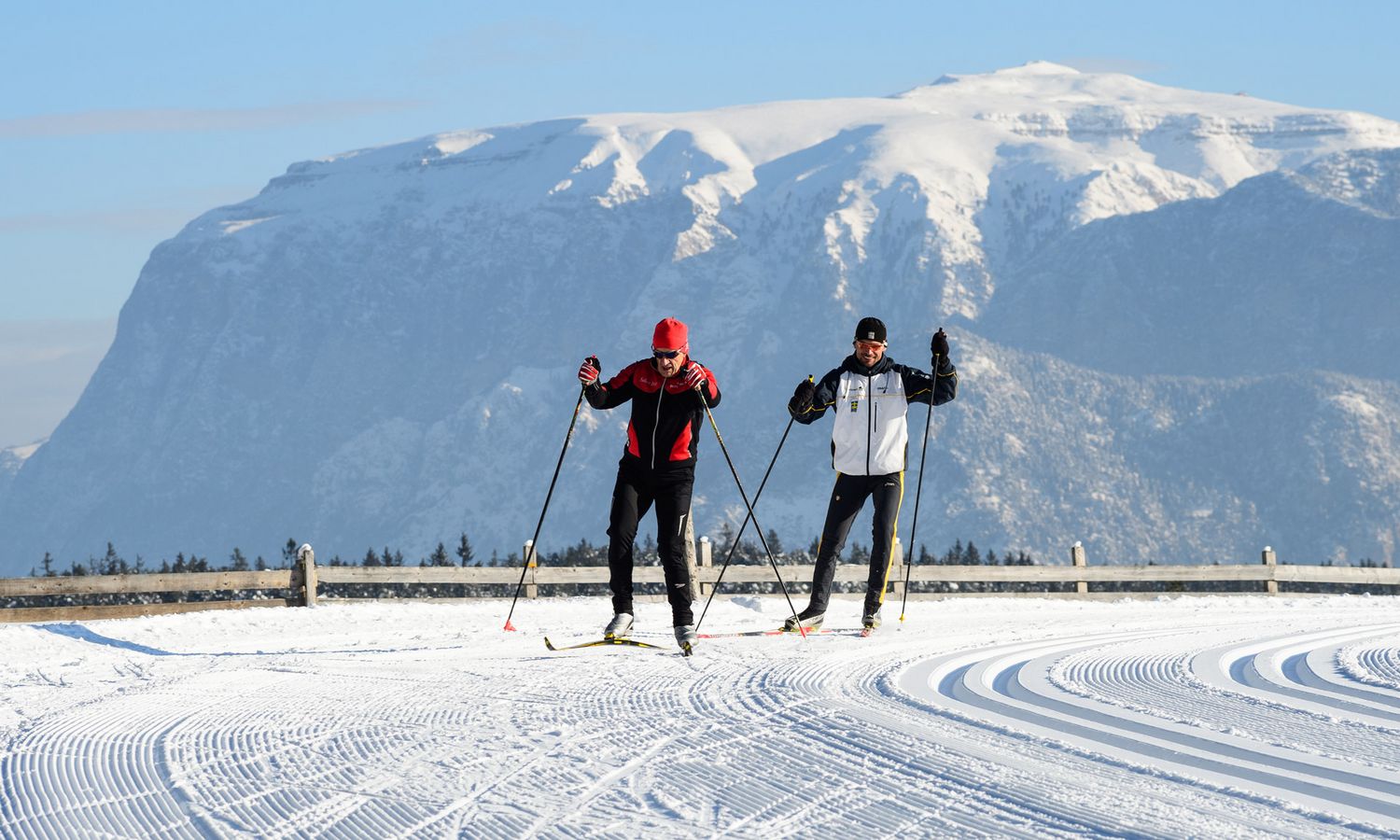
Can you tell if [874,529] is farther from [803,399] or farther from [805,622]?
[803,399]

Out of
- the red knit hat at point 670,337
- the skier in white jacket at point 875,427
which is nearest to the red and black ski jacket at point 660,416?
the red knit hat at point 670,337

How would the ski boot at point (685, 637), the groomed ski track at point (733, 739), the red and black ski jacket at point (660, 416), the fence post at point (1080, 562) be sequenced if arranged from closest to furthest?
the groomed ski track at point (733, 739) → the ski boot at point (685, 637) → the red and black ski jacket at point (660, 416) → the fence post at point (1080, 562)

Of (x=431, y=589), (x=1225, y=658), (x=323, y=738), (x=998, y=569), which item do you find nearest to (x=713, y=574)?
(x=998, y=569)

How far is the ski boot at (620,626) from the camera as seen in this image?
9172 millimetres

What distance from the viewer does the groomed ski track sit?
436 centimetres

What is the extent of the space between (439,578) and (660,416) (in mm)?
8486

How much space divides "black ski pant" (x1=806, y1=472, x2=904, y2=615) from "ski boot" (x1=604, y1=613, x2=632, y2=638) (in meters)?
1.25

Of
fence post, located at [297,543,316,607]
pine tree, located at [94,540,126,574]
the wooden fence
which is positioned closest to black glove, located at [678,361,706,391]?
the wooden fence

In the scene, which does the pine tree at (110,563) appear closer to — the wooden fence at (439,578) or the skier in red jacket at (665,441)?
the wooden fence at (439,578)

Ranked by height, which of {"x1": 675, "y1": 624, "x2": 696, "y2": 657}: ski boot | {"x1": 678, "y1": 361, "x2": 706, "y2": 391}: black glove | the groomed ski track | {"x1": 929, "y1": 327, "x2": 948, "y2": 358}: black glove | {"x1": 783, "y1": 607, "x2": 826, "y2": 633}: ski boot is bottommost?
the groomed ski track

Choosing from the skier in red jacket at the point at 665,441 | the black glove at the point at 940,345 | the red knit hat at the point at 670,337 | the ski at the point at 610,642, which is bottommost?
the ski at the point at 610,642

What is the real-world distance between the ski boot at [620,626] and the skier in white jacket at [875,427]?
1.15 metres

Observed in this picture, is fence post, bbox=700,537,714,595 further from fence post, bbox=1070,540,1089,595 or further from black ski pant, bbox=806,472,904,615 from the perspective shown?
black ski pant, bbox=806,472,904,615

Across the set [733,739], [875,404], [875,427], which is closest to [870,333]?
[875,404]
